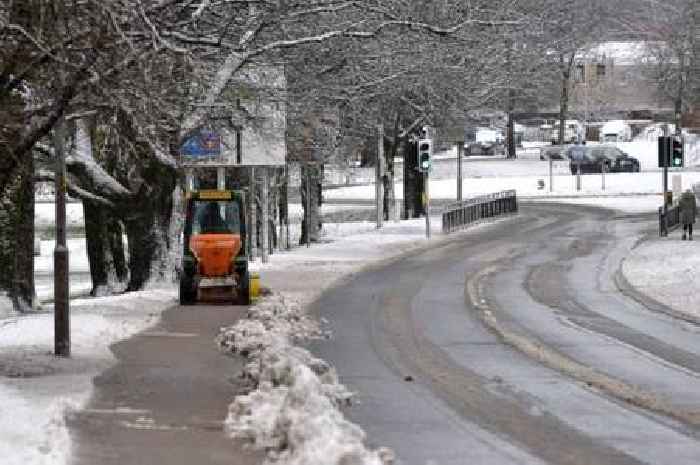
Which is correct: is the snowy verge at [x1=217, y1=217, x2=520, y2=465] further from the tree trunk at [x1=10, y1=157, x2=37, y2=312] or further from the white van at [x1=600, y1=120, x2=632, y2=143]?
the white van at [x1=600, y1=120, x2=632, y2=143]

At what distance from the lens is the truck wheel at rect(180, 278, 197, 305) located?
22953mm

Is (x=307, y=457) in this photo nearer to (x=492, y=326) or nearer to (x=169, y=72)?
(x=169, y=72)

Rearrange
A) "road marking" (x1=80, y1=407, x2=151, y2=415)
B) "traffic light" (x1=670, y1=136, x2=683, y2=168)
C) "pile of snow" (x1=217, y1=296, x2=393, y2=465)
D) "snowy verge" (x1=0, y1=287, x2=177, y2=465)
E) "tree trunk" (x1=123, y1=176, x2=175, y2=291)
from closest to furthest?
"pile of snow" (x1=217, y1=296, x2=393, y2=465) → "snowy verge" (x1=0, y1=287, x2=177, y2=465) → "road marking" (x1=80, y1=407, x2=151, y2=415) → "tree trunk" (x1=123, y1=176, x2=175, y2=291) → "traffic light" (x1=670, y1=136, x2=683, y2=168)

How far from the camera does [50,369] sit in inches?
548

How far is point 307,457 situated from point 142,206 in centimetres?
2006

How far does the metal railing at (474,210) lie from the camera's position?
51.2m

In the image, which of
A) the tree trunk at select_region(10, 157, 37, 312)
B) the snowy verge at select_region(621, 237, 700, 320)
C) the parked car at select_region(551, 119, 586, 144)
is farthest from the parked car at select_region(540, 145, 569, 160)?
the tree trunk at select_region(10, 157, 37, 312)

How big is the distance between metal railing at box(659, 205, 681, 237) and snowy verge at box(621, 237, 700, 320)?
228cm

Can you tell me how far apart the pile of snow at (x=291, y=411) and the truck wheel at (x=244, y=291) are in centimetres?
597

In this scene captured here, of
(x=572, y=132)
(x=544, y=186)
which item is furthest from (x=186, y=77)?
(x=572, y=132)

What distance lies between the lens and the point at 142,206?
1101 inches

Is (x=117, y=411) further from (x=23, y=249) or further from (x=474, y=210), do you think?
(x=474, y=210)

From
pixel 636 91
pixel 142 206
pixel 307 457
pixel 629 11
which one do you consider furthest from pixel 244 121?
pixel 636 91

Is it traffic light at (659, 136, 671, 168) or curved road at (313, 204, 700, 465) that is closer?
curved road at (313, 204, 700, 465)
